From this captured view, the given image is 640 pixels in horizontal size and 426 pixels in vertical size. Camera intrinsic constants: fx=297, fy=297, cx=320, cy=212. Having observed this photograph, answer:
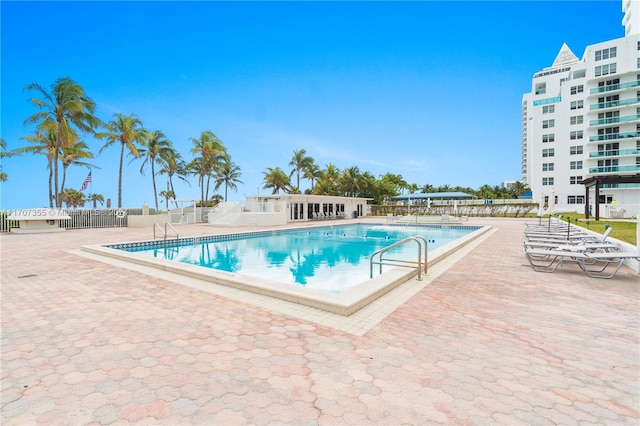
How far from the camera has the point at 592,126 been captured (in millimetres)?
38812

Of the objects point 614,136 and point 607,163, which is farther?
point 607,163

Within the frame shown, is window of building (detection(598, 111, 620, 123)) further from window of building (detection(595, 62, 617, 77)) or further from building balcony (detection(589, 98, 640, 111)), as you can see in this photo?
window of building (detection(595, 62, 617, 77))

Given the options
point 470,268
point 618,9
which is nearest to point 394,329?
point 470,268

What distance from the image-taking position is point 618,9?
5341 centimetres

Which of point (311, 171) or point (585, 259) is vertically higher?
point (311, 171)

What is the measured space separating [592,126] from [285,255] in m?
47.7

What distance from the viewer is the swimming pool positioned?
178 inches

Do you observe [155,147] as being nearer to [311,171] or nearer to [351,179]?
[311,171]

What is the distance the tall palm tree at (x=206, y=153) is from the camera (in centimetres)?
3158

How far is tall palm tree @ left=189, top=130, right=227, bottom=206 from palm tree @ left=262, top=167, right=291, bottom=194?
689 centimetres

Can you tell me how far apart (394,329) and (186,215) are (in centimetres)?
2460

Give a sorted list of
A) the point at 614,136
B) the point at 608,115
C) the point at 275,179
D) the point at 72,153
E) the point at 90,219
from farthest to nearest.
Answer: the point at 275,179 → the point at 608,115 → the point at 614,136 → the point at 72,153 → the point at 90,219

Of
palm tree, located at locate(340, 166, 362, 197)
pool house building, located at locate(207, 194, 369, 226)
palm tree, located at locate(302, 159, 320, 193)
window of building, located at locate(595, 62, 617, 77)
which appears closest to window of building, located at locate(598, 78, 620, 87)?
window of building, located at locate(595, 62, 617, 77)

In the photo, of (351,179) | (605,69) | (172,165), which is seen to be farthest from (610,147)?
(172,165)
